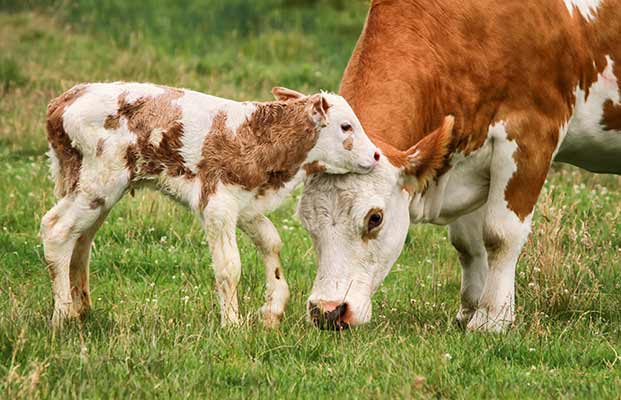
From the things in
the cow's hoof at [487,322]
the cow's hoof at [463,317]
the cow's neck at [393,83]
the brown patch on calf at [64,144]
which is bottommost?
the cow's hoof at [463,317]

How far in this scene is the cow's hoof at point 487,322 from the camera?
21.8ft

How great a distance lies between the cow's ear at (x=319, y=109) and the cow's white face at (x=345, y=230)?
32 cm

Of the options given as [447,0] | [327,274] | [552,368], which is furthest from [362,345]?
[447,0]

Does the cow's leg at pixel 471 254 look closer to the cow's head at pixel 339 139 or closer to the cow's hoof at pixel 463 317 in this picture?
the cow's hoof at pixel 463 317

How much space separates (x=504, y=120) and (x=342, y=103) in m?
1.07

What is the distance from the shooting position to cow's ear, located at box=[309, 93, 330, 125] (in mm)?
6117

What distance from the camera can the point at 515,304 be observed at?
7.34 meters

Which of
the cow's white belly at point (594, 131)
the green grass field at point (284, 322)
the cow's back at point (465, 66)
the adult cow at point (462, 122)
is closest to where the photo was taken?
the green grass field at point (284, 322)

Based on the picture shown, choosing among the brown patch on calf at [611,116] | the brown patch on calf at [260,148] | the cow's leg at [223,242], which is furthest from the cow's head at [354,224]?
the brown patch on calf at [611,116]

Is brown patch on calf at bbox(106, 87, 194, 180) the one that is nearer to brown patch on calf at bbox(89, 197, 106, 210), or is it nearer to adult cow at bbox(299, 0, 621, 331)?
brown patch on calf at bbox(89, 197, 106, 210)

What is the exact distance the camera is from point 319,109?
6133 mm

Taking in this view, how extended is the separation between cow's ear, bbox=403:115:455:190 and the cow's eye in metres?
0.27

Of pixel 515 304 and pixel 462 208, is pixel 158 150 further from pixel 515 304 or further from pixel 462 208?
pixel 515 304

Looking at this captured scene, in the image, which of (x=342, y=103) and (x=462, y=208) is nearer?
(x=342, y=103)
